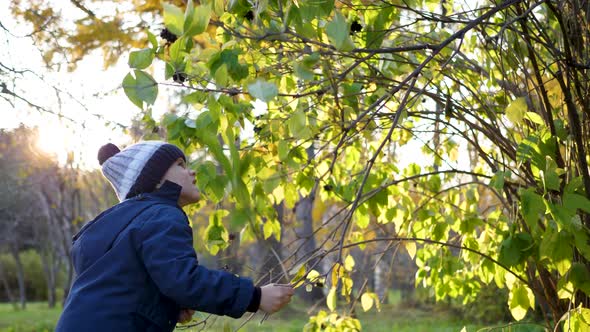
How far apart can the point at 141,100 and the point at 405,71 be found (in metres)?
1.40

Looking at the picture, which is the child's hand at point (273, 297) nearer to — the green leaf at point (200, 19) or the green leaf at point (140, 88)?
the green leaf at point (140, 88)

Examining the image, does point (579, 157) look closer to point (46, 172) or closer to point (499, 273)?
point (499, 273)

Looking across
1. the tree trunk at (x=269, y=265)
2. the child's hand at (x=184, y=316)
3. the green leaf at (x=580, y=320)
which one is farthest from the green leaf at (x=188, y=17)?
the green leaf at (x=580, y=320)

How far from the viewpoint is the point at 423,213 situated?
153 inches

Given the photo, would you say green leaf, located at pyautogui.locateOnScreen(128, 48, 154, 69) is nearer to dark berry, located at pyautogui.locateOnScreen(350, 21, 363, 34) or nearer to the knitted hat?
the knitted hat

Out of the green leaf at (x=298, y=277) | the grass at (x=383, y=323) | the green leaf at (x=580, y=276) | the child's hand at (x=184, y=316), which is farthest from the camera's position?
the grass at (x=383, y=323)

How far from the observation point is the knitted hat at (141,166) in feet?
8.51

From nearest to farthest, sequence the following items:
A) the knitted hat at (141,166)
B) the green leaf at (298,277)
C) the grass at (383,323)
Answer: the green leaf at (298,277) → the knitted hat at (141,166) → the grass at (383,323)

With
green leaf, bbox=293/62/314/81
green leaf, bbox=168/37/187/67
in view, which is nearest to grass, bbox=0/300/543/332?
green leaf, bbox=293/62/314/81

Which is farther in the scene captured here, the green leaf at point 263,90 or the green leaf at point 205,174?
the green leaf at point 205,174

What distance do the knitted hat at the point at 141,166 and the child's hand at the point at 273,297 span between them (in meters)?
0.56

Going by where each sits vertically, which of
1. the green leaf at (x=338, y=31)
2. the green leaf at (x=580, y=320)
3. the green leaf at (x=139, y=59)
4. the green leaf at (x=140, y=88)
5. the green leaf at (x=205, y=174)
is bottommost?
the green leaf at (x=580, y=320)

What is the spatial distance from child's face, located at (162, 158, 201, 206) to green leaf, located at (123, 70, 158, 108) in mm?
618

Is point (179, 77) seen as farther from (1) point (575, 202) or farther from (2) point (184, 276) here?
(1) point (575, 202)
